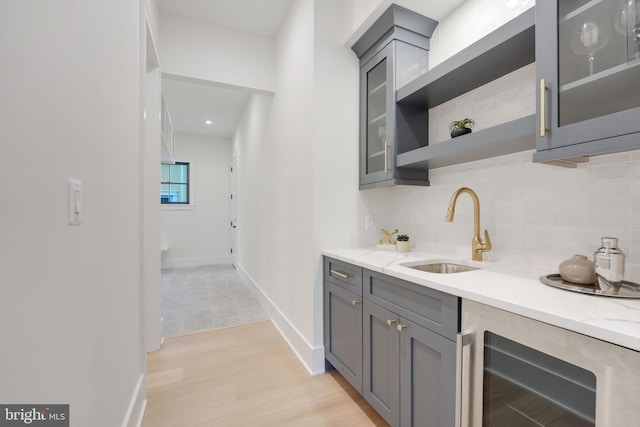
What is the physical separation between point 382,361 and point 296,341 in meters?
1.06

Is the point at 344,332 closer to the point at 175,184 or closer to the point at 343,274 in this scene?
the point at 343,274

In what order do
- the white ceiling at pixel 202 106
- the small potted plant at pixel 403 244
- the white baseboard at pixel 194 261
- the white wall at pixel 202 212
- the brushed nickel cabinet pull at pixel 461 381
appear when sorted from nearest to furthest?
the brushed nickel cabinet pull at pixel 461 381, the small potted plant at pixel 403 244, the white ceiling at pixel 202 106, the white baseboard at pixel 194 261, the white wall at pixel 202 212

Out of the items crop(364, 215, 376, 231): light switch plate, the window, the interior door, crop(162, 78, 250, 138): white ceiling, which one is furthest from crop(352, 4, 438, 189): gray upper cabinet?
the window

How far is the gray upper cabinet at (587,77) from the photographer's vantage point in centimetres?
90

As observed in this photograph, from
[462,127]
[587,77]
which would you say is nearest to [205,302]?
[462,127]

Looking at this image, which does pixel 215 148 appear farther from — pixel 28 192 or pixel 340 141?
pixel 28 192

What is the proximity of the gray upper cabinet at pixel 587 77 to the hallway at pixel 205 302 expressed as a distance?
9.79ft

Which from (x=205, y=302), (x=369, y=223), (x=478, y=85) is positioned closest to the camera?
(x=478, y=85)

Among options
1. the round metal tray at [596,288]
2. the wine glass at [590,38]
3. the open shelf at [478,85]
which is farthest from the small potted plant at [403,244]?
the wine glass at [590,38]

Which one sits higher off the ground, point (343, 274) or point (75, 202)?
point (75, 202)

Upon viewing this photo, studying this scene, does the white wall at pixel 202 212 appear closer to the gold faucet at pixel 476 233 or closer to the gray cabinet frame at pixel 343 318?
the gray cabinet frame at pixel 343 318

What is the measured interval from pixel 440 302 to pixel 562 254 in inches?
25.9

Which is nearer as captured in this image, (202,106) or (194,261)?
(202,106)

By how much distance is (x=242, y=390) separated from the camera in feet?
6.11
